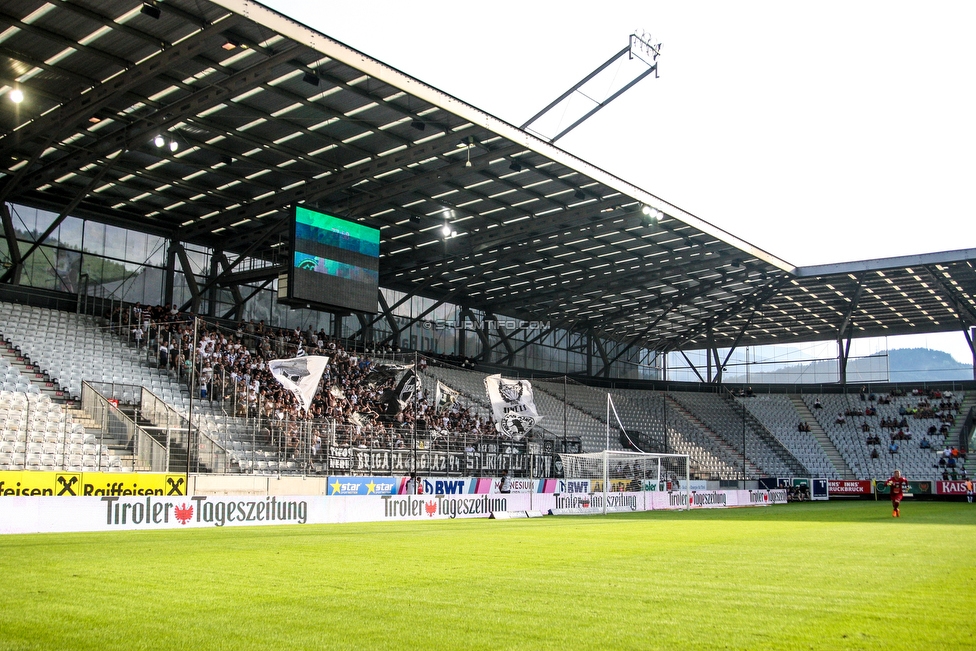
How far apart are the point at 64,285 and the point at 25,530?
2098 cm

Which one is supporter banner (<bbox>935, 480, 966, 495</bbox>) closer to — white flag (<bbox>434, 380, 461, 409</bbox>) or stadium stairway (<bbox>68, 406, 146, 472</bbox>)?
white flag (<bbox>434, 380, 461, 409</bbox>)

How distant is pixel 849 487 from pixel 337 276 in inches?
1459

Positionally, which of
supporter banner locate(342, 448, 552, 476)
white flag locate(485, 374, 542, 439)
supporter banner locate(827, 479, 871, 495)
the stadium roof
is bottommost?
supporter banner locate(827, 479, 871, 495)

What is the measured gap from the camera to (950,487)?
2053 inches

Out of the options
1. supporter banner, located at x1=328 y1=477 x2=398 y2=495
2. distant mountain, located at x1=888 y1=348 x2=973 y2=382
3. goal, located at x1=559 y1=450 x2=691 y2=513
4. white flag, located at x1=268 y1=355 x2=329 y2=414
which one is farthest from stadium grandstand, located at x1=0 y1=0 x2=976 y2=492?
goal, located at x1=559 y1=450 x2=691 y2=513

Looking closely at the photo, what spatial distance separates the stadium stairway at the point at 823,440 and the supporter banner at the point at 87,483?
46492 millimetres

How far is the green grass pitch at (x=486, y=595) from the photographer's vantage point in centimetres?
671

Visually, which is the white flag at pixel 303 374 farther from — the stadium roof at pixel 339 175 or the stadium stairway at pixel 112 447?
the stadium stairway at pixel 112 447

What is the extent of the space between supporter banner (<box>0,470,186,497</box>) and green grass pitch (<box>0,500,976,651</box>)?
19.9 ft

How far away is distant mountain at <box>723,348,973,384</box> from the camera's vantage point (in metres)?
64.8

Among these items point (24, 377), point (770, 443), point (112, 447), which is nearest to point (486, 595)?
point (112, 447)

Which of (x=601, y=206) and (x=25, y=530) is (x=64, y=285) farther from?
(x=601, y=206)

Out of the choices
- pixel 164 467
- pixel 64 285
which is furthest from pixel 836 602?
pixel 64 285

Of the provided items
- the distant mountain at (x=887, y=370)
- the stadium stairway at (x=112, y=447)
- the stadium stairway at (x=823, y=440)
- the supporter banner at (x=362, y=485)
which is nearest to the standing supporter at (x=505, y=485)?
the supporter banner at (x=362, y=485)
